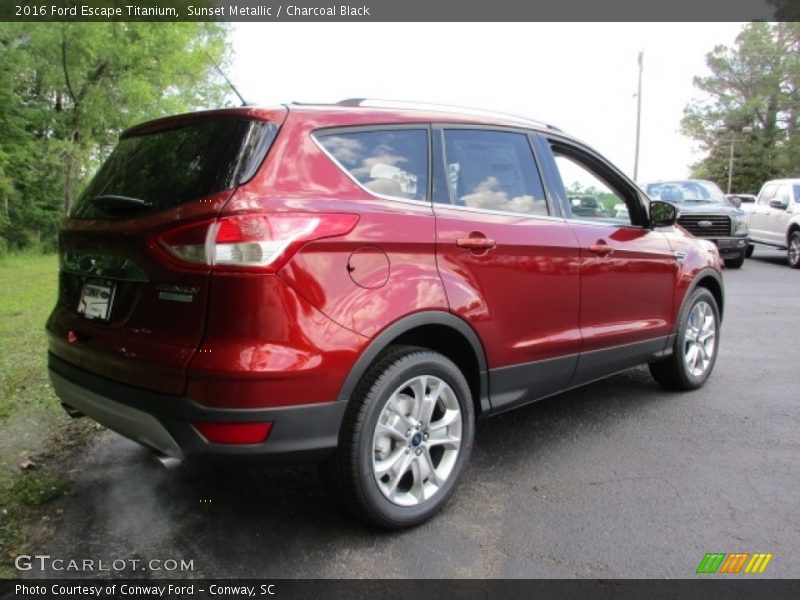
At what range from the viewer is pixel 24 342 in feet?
19.8

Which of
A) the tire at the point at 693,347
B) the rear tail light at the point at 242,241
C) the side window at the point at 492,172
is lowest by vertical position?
the tire at the point at 693,347

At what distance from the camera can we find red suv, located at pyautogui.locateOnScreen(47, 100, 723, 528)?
7.87ft

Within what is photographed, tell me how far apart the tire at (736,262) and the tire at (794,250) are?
1021mm

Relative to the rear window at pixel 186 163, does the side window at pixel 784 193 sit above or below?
below

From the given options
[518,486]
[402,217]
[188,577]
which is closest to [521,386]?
[518,486]

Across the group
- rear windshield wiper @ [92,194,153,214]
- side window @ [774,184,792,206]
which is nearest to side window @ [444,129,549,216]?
rear windshield wiper @ [92,194,153,214]

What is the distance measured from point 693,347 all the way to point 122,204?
4.10m

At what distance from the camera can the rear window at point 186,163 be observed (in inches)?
98.7

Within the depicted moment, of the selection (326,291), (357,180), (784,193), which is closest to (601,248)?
(357,180)

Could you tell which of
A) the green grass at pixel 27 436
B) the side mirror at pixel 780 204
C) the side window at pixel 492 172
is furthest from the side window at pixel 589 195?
the side mirror at pixel 780 204

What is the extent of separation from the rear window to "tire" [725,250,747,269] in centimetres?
1295

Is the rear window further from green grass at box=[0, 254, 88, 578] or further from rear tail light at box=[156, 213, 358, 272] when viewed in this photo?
green grass at box=[0, 254, 88, 578]

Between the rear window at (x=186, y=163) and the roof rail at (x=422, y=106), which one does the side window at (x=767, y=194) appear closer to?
the roof rail at (x=422, y=106)

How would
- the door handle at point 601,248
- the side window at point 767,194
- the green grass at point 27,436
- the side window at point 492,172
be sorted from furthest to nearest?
the side window at point 767,194 < the door handle at point 601,248 < the side window at point 492,172 < the green grass at point 27,436
